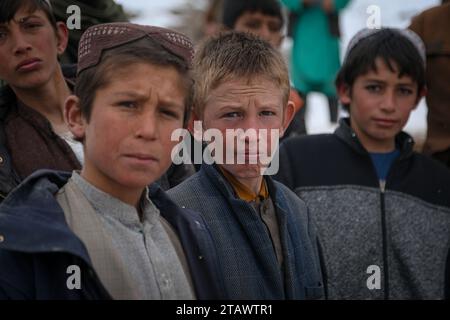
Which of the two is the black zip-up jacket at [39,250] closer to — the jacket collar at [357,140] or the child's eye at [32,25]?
the child's eye at [32,25]

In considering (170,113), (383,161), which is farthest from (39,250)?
(383,161)

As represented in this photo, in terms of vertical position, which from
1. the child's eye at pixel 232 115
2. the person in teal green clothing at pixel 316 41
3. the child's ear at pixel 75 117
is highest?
the person in teal green clothing at pixel 316 41

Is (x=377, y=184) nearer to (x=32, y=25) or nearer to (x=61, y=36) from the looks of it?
(x=61, y=36)

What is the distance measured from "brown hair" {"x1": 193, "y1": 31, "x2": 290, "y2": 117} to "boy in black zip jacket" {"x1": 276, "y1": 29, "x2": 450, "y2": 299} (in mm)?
882

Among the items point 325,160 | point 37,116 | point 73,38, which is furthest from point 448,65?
point 37,116

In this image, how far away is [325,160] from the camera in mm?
3820

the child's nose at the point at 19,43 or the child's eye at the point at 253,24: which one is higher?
the child's eye at the point at 253,24

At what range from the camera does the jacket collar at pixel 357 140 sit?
3812mm

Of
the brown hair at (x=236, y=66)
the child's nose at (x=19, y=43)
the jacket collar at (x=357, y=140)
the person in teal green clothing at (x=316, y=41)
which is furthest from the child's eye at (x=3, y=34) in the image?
the person in teal green clothing at (x=316, y=41)

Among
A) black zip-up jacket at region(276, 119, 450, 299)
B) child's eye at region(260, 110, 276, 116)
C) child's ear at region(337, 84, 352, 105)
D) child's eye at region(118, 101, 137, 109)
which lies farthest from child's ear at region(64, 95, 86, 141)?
child's ear at region(337, 84, 352, 105)

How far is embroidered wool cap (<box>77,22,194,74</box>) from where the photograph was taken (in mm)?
2180

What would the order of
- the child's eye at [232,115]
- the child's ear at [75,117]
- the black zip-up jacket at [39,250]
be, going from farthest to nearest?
the child's eye at [232,115], the child's ear at [75,117], the black zip-up jacket at [39,250]
